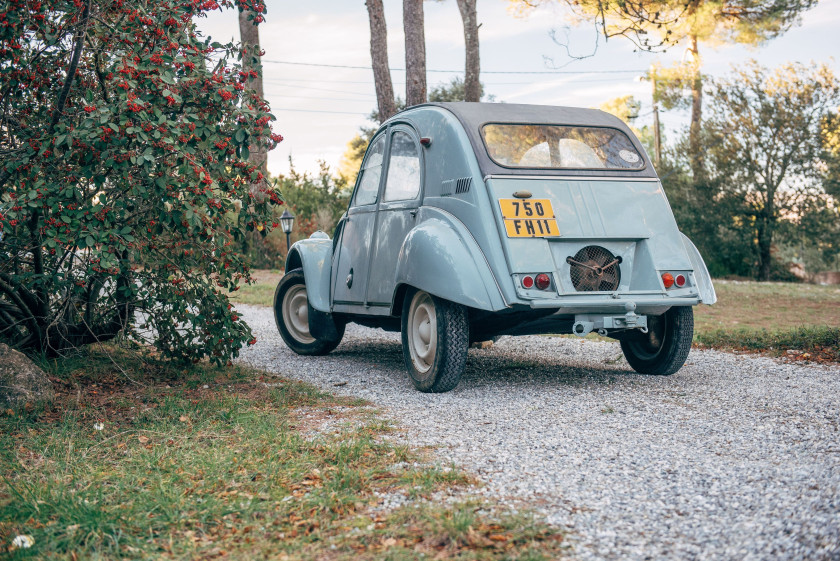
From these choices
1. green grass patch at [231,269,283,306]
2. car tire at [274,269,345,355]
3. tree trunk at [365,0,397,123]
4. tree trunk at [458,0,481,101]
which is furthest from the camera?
green grass patch at [231,269,283,306]

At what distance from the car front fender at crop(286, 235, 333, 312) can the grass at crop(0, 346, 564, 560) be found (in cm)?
213

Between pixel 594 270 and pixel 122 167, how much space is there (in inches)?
124

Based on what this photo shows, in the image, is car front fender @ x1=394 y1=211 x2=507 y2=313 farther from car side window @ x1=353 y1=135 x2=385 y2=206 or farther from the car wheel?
car side window @ x1=353 y1=135 x2=385 y2=206

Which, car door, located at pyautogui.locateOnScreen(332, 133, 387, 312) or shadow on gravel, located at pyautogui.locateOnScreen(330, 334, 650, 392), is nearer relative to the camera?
shadow on gravel, located at pyautogui.locateOnScreen(330, 334, 650, 392)

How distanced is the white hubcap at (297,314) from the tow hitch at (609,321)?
3402mm

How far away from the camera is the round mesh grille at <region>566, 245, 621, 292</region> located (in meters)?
5.63

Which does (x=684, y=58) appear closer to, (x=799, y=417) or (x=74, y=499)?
(x=799, y=417)

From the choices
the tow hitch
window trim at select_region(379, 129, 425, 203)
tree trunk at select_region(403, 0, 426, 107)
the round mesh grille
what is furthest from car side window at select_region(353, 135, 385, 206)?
tree trunk at select_region(403, 0, 426, 107)

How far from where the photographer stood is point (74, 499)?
3.28 metres

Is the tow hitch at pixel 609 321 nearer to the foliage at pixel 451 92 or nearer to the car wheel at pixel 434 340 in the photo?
the car wheel at pixel 434 340

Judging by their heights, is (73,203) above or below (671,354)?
above

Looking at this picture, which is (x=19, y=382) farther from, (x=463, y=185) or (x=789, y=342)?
(x=789, y=342)

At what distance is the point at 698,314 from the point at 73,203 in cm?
1010

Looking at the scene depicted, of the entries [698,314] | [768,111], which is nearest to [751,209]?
[768,111]
